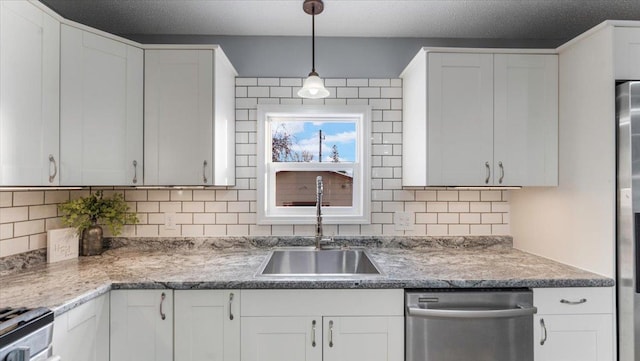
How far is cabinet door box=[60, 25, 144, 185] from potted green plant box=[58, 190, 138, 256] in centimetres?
35

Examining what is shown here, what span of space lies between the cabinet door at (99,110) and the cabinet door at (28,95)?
58 millimetres

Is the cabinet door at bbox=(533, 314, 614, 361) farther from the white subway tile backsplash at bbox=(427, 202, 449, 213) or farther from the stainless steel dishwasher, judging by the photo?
the white subway tile backsplash at bbox=(427, 202, 449, 213)

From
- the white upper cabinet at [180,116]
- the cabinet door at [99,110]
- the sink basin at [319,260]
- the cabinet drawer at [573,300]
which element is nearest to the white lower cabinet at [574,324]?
the cabinet drawer at [573,300]

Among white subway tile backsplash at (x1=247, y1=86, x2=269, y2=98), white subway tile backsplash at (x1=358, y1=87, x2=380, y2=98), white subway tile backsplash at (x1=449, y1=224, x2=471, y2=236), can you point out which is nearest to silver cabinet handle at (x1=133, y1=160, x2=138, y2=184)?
white subway tile backsplash at (x1=247, y1=86, x2=269, y2=98)

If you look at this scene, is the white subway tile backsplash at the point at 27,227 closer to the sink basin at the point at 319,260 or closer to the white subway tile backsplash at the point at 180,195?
the white subway tile backsplash at the point at 180,195

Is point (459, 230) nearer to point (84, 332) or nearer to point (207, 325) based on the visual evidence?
point (207, 325)

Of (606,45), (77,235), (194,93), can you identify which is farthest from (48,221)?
(606,45)

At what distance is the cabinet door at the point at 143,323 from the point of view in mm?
1540

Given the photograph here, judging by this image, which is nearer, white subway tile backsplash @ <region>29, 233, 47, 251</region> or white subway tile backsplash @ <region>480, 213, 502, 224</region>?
white subway tile backsplash @ <region>29, 233, 47, 251</region>

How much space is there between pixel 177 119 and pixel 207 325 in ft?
3.83

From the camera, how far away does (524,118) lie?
193 cm

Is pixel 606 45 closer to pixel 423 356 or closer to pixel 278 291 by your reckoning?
pixel 423 356

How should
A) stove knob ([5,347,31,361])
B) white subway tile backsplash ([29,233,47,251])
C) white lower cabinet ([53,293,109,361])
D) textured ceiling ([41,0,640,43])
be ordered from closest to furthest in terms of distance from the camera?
stove knob ([5,347,31,361]) → white lower cabinet ([53,293,109,361]) → white subway tile backsplash ([29,233,47,251]) → textured ceiling ([41,0,640,43])

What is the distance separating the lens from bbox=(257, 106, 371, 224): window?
2.39 metres
